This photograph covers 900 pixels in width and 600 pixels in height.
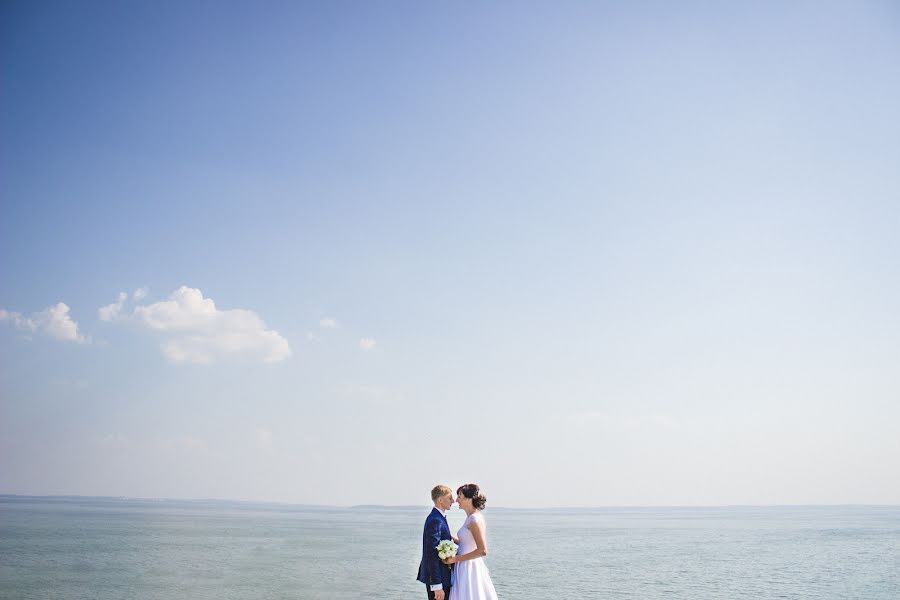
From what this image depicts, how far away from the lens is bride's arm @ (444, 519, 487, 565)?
8898mm

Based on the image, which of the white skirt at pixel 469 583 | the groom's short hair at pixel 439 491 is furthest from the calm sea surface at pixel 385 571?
the groom's short hair at pixel 439 491

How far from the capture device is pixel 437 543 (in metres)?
8.98

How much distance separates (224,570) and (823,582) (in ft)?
106

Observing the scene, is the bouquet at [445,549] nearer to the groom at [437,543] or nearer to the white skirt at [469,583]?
the groom at [437,543]

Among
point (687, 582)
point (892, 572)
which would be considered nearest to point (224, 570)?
point (687, 582)

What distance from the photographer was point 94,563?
38781 mm

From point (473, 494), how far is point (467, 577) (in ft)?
4.08

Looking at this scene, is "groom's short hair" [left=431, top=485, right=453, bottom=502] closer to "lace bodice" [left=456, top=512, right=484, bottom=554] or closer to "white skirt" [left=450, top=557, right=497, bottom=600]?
"lace bodice" [left=456, top=512, right=484, bottom=554]

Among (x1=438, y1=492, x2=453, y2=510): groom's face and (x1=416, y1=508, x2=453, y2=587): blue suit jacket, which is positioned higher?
(x1=438, y1=492, x2=453, y2=510): groom's face

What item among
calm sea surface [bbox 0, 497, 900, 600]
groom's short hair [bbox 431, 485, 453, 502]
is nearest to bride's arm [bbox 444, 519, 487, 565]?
groom's short hair [bbox 431, 485, 453, 502]

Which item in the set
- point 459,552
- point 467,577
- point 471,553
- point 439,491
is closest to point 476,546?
point 471,553

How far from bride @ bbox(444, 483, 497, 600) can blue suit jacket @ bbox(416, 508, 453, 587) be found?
160 millimetres

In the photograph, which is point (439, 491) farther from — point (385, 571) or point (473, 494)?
point (385, 571)

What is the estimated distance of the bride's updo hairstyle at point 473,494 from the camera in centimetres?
890
